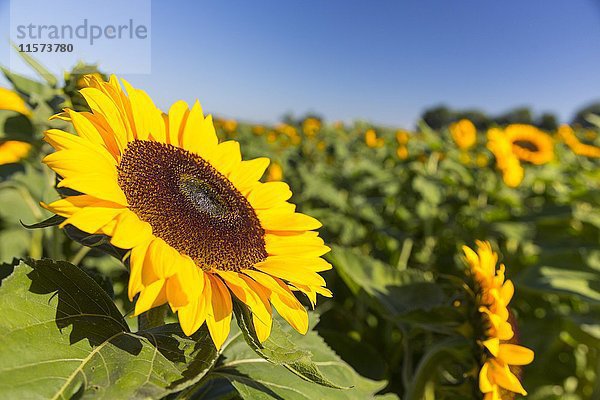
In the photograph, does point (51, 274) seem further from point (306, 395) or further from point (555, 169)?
point (555, 169)

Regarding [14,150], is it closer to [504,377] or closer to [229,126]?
[504,377]

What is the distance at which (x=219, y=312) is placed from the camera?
81 cm

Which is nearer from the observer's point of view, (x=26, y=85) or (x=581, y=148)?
(x=26, y=85)

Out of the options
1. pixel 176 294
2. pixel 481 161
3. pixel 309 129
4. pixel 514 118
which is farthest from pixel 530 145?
pixel 514 118

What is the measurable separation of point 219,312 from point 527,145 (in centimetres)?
427

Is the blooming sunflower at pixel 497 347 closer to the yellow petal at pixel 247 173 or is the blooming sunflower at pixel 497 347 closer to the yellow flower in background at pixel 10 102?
the yellow petal at pixel 247 173

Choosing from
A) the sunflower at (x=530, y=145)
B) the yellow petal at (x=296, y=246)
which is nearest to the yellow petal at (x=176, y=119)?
the yellow petal at (x=296, y=246)

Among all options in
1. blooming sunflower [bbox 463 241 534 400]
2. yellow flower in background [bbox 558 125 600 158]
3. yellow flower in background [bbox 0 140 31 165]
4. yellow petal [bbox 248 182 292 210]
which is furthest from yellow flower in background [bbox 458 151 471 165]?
yellow petal [bbox 248 182 292 210]

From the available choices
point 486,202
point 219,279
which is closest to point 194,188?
point 219,279

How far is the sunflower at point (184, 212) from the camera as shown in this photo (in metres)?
0.76

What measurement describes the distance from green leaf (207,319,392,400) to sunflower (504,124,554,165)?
3.73 m

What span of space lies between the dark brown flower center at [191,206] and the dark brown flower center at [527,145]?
3922 millimetres

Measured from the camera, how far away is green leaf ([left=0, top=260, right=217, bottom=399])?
685 mm

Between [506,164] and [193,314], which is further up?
[193,314]
